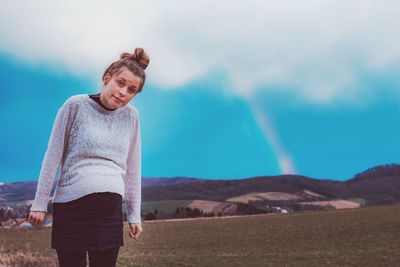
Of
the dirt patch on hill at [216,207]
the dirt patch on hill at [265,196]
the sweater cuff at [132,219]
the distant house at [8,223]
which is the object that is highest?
the dirt patch on hill at [265,196]

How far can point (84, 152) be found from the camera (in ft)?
8.95

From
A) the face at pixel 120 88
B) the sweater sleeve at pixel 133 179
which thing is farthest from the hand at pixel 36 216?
the face at pixel 120 88

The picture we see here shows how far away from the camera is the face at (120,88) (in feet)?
9.14

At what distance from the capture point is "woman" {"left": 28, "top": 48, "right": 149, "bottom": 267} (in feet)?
8.68

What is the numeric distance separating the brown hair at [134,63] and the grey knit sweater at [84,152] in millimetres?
188

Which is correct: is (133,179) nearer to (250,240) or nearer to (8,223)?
(250,240)

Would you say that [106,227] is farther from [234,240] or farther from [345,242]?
[234,240]

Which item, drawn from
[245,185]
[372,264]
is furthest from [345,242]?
[245,185]

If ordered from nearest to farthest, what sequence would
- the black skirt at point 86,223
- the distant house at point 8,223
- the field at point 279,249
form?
the black skirt at point 86,223 → the field at point 279,249 → the distant house at point 8,223

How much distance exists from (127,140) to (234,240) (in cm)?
3241

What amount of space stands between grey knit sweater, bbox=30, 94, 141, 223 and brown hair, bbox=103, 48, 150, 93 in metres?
0.19

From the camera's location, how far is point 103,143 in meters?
2.76

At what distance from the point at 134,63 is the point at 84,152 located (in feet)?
1.74

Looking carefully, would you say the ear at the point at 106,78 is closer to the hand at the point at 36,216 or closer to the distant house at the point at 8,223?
the hand at the point at 36,216
